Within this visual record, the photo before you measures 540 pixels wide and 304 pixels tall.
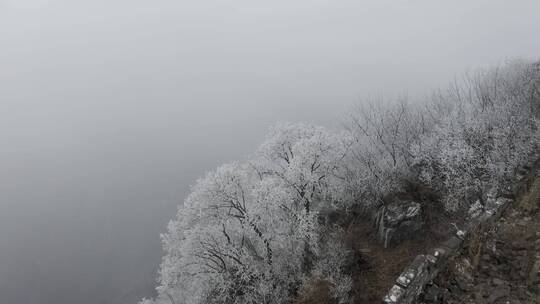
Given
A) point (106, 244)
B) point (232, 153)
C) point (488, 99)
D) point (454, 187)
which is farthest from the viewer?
point (232, 153)

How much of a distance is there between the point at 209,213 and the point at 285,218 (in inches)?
273

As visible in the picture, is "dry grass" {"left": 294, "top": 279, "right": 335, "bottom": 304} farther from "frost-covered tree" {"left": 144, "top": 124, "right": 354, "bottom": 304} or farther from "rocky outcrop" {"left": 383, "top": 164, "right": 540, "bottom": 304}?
"rocky outcrop" {"left": 383, "top": 164, "right": 540, "bottom": 304}

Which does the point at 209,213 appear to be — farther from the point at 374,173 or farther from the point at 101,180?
the point at 101,180

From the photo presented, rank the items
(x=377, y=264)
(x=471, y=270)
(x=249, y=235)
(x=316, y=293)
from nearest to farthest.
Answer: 1. (x=471, y=270)
2. (x=377, y=264)
3. (x=316, y=293)
4. (x=249, y=235)

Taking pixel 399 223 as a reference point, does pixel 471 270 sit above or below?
below

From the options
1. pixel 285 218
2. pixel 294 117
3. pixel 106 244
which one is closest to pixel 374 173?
pixel 285 218

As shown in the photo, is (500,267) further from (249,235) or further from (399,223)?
(249,235)

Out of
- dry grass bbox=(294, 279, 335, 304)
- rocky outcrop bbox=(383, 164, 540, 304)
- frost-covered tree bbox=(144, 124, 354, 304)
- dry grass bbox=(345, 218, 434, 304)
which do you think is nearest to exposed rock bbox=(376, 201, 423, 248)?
dry grass bbox=(345, 218, 434, 304)

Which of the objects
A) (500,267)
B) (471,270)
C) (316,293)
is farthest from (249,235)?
(500,267)

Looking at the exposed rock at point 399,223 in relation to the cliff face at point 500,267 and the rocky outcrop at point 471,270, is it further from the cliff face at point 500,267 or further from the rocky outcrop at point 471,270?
the cliff face at point 500,267

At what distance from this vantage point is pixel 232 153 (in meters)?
170

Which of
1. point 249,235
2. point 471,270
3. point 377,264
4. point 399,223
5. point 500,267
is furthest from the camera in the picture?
point 249,235

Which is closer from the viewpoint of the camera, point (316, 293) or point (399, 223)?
point (316, 293)

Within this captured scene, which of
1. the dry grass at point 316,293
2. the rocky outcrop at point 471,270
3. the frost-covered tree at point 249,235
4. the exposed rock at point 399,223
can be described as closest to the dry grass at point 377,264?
the exposed rock at point 399,223
